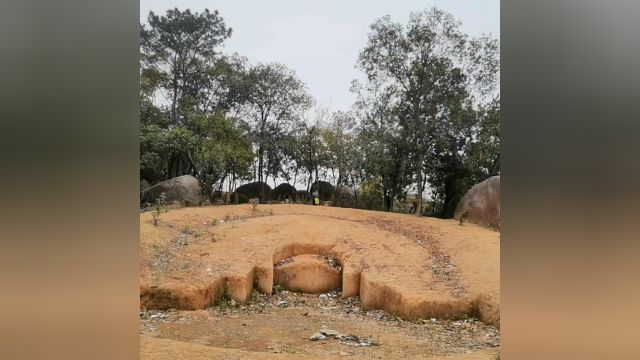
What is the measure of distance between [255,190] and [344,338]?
181 inches

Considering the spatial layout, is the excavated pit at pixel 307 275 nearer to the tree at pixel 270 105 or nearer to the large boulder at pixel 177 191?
the large boulder at pixel 177 191

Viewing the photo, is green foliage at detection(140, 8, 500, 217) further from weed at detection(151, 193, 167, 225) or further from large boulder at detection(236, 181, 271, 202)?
weed at detection(151, 193, 167, 225)

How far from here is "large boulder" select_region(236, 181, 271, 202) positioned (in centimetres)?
866

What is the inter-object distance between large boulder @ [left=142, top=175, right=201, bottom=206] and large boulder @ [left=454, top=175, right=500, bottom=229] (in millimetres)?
4321

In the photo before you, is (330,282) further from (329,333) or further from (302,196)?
(302,196)

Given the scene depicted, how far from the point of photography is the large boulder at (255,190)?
866cm

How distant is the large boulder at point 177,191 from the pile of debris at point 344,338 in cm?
392

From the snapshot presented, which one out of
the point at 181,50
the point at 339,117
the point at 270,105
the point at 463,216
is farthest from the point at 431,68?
the point at 181,50

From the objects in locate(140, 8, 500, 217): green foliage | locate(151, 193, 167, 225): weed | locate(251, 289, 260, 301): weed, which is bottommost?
locate(251, 289, 260, 301): weed

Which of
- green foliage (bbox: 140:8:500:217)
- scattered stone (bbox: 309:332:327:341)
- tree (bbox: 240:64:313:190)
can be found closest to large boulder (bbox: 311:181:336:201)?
green foliage (bbox: 140:8:500:217)
